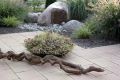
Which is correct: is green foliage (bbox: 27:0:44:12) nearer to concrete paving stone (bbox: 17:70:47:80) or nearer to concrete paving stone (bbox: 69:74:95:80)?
concrete paving stone (bbox: 17:70:47:80)

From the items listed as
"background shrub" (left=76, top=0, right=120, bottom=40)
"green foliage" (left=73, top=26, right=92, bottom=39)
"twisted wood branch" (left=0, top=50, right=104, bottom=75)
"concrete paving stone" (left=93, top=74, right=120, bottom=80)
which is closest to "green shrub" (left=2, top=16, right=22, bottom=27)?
"green foliage" (left=73, top=26, right=92, bottom=39)

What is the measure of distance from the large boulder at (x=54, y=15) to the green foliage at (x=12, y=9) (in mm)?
709

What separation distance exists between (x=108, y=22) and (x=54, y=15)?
264 cm

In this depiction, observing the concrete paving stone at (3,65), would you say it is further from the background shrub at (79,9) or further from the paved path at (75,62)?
the background shrub at (79,9)

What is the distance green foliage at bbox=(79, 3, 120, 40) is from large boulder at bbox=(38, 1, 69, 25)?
2232mm

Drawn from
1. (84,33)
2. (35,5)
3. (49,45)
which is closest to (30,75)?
(49,45)

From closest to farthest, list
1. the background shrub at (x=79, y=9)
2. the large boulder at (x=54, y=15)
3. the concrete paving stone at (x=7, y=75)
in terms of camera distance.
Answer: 1. the concrete paving stone at (x=7, y=75)
2. the large boulder at (x=54, y=15)
3. the background shrub at (x=79, y=9)

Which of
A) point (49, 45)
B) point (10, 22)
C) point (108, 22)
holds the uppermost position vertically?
point (108, 22)

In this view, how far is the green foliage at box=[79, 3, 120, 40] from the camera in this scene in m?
5.60

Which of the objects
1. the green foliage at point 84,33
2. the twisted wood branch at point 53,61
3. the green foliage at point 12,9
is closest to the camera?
the twisted wood branch at point 53,61

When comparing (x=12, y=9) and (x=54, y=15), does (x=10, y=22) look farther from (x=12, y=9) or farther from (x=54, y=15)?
(x=54, y=15)

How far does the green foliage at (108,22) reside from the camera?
5.60 meters

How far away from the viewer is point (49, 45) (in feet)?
13.8

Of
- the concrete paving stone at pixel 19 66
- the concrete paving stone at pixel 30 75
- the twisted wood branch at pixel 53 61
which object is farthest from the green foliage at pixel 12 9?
the concrete paving stone at pixel 30 75
